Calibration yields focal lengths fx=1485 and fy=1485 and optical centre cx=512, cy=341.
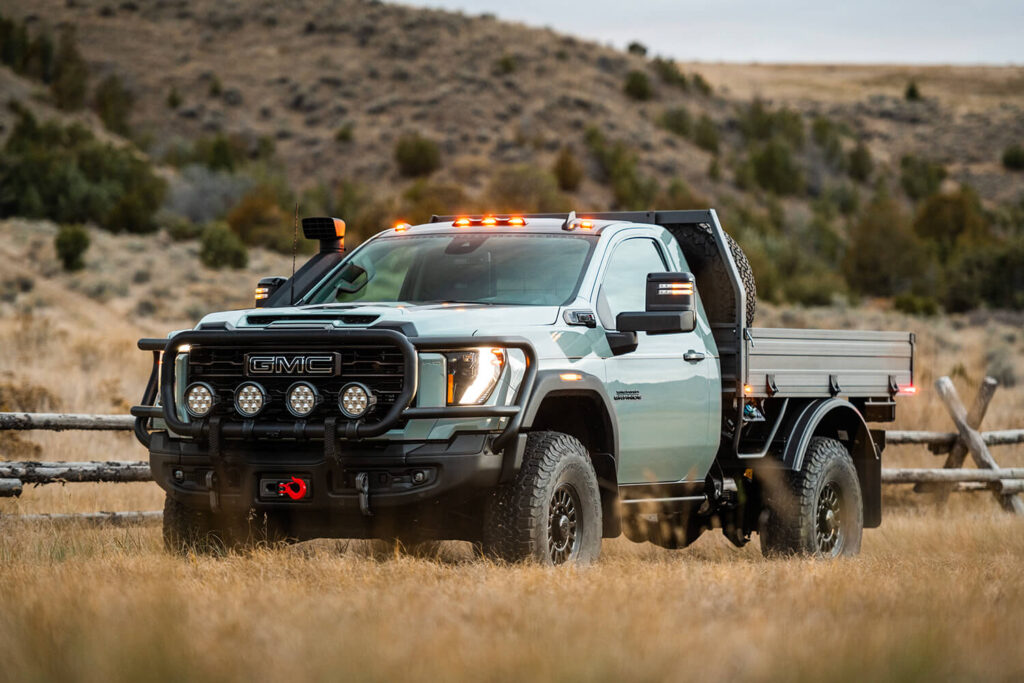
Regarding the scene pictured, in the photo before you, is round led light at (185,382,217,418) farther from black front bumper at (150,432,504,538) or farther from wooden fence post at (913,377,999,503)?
wooden fence post at (913,377,999,503)

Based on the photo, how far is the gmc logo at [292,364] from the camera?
7.49 m

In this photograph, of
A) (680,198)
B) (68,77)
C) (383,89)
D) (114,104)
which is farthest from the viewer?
(383,89)

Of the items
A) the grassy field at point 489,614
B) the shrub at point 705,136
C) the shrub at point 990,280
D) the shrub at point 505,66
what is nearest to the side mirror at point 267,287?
the grassy field at point 489,614

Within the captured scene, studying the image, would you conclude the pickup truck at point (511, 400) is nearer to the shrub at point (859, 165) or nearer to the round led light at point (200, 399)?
the round led light at point (200, 399)

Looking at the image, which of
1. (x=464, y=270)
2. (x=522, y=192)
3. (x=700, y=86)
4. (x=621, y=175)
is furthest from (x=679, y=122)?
(x=464, y=270)

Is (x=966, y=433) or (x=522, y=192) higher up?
(x=522, y=192)

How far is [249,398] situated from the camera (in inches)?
300

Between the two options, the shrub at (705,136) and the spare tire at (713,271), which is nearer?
the spare tire at (713,271)

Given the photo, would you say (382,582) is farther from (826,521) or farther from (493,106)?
(493,106)

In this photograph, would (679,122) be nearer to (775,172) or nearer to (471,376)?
(775,172)

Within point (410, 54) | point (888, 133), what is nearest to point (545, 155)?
point (410, 54)

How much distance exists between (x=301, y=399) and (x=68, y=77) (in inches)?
2630

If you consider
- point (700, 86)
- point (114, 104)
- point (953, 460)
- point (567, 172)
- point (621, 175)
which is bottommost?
point (953, 460)

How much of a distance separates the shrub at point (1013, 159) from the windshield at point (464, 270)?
88.4 m
